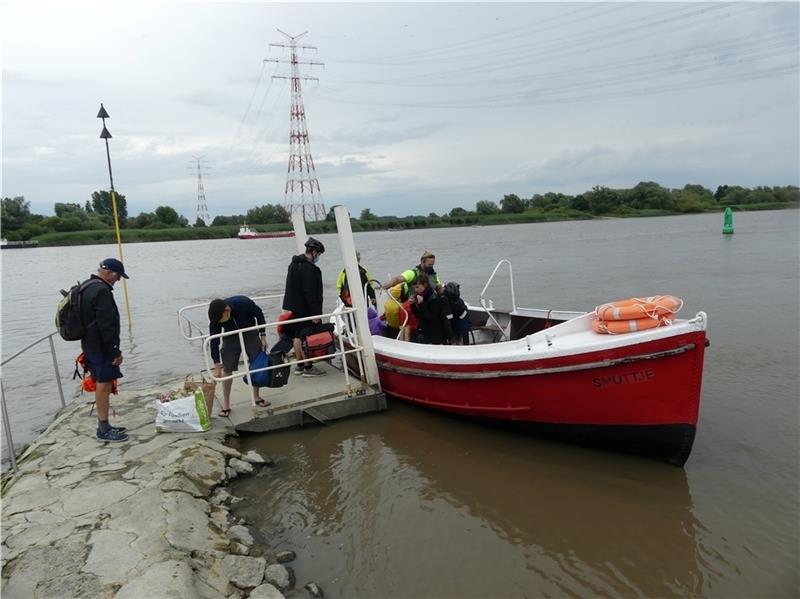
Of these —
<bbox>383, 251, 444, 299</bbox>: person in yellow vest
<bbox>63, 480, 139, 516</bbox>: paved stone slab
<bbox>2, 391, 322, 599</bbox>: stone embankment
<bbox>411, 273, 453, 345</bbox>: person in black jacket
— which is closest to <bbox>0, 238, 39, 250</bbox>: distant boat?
<bbox>2, 391, 322, 599</bbox>: stone embankment

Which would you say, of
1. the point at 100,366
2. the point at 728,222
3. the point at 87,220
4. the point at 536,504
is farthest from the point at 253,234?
the point at 536,504

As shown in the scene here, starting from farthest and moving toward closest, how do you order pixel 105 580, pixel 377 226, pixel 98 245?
1. pixel 377 226
2. pixel 98 245
3. pixel 105 580

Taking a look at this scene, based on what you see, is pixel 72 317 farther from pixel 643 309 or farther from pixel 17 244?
pixel 17 244

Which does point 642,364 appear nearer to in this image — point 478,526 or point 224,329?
point 478,526

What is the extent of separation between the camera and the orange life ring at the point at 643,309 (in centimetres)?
534

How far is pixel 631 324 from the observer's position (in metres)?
5.38

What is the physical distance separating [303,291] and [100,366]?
8.45ft

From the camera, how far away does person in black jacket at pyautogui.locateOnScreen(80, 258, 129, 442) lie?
536 centimetres

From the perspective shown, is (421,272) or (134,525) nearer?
(134,525)

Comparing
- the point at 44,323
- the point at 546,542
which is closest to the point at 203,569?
the point at 546,542

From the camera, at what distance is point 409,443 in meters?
6.66

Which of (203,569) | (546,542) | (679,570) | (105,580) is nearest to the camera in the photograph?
(105,580)

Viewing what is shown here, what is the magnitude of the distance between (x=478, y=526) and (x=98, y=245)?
89.8 meters

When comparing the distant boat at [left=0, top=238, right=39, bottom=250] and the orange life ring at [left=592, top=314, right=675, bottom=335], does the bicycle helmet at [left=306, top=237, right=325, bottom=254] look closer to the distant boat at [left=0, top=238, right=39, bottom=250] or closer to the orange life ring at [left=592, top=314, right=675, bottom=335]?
the orange life ring at [left=592, top=314, right=675, bottom=335]
